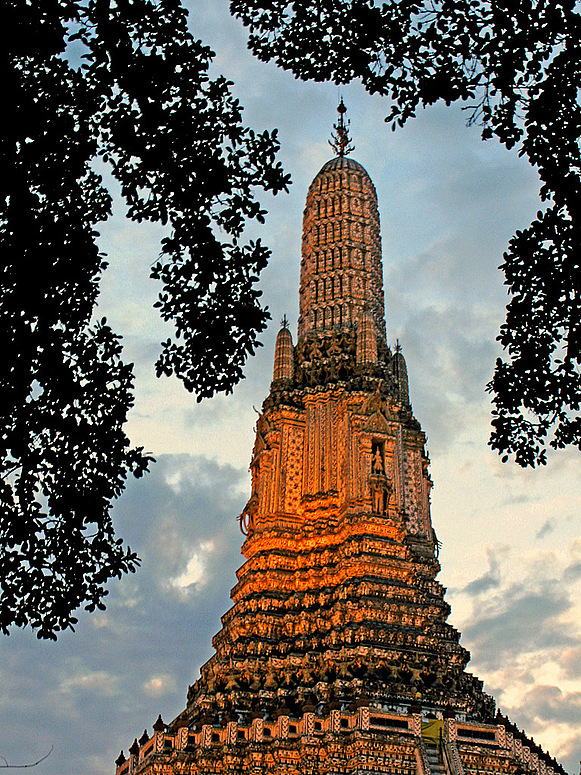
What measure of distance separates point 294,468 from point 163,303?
29035mm

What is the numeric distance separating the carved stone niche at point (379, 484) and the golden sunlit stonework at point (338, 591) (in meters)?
0.07

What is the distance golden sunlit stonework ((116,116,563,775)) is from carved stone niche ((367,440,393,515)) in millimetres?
71

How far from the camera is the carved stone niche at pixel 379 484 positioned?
3700cm

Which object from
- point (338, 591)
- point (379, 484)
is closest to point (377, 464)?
point (379, 484)

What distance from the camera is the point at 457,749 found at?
26.8m

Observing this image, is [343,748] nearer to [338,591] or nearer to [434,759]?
[434,759]

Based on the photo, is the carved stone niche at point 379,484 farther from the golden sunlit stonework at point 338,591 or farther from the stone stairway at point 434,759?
the stone stairway at point 434,759

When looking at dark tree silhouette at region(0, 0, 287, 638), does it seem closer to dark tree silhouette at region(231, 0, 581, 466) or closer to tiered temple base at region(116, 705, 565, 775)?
dark tree silhouette at region(231, 0, 581, 466)

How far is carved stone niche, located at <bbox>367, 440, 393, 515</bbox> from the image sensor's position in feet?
121

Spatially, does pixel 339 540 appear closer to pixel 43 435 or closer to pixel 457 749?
pixel 457 749

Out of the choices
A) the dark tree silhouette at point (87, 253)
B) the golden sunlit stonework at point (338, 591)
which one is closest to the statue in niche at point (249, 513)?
the golden sunlit stonework at point (338, 591)

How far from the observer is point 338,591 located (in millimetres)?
34219

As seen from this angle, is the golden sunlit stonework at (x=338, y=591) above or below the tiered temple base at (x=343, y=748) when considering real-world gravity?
above

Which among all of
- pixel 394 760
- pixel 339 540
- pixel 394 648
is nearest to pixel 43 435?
pixel 394 760
